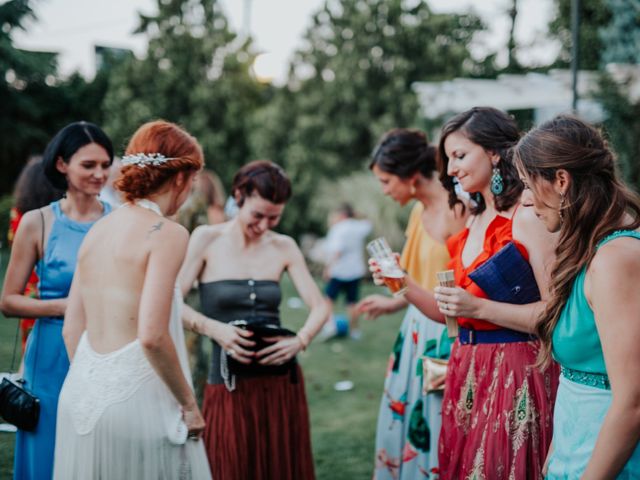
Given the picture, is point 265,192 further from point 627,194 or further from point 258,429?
point 627,194

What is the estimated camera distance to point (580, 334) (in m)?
2.11

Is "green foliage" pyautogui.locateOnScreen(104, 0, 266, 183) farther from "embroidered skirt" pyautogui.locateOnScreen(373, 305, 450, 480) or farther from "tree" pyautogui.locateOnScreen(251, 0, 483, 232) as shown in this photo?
"embroidered skirt" pyautogui.locateOnScreen(373, 305, 450, 480)

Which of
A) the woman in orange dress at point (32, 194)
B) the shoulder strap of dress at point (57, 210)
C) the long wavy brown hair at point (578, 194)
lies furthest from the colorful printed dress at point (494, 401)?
the woman in orange dress at point (32, 194)

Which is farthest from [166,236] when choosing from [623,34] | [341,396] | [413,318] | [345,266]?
[623,34]

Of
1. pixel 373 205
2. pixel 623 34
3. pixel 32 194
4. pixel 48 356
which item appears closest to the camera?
pixel 48 356

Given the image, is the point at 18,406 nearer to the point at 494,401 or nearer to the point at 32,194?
the point at 32,194

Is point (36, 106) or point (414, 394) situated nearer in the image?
point (414, 394)

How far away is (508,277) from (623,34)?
1503cm

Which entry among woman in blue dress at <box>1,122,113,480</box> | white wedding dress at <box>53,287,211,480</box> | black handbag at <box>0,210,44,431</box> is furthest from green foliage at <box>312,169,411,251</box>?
white wedding dress at <box>53,287,211,480</box>

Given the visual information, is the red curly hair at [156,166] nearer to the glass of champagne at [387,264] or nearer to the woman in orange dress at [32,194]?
the glass of champagne at [387,264]

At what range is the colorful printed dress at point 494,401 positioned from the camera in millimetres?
2719

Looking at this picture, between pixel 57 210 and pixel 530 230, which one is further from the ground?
pixel 57 210

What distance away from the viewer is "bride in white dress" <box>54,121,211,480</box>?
8.29 feet

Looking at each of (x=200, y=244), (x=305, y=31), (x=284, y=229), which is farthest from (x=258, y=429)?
(x=305, y=31)
